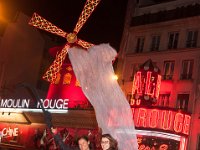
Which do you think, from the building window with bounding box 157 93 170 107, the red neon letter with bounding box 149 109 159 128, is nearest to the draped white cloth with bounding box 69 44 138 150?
the red neon letter with bounding box 149 109 159 128

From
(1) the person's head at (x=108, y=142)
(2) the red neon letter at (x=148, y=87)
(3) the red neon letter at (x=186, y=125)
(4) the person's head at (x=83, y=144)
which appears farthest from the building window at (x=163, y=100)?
(1) the person's head at (x=108, y=142)

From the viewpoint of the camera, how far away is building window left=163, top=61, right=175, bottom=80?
2412cm

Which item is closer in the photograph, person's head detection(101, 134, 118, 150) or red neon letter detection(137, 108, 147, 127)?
→ person's head detection(101, 134, 118, 150)

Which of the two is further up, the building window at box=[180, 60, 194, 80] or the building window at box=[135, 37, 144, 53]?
the building window at box=[135, 37, 144, 53]

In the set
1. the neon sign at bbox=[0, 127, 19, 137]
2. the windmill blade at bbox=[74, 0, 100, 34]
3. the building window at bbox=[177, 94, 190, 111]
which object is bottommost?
the neon sign at bbox=[0, 127, 19, 137]

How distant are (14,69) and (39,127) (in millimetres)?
5332

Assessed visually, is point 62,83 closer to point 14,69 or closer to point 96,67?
point 14,69

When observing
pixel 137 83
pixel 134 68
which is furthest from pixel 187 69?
pixel 134 68

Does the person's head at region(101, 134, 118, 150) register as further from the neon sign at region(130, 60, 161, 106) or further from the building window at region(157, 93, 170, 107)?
the building window at region(157, 93, 170, 107)

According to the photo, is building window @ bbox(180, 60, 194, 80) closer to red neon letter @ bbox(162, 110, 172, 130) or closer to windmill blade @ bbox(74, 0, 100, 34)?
red neon letter @ bbox(162, 110, 172, 130)

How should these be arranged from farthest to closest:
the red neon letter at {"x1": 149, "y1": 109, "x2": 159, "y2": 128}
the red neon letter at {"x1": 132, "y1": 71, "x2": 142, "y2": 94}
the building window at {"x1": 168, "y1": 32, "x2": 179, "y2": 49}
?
1. the building window at {"x1": 168, "y1": 32, "x2": 179, "y2": 49}
2. the red neon letter at {"x1": 132, "y1": 71, "x2": 142, "y2": 94}
3. the red neon letter at {"x1": 149, "y1": 109, "x2": 159, "y2": 128}

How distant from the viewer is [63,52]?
26.4 metres

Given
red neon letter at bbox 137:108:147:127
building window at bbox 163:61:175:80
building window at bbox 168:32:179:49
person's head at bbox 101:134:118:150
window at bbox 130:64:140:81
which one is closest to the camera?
person's head at bbox 101:134:118:150

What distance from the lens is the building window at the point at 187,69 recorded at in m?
23.3
